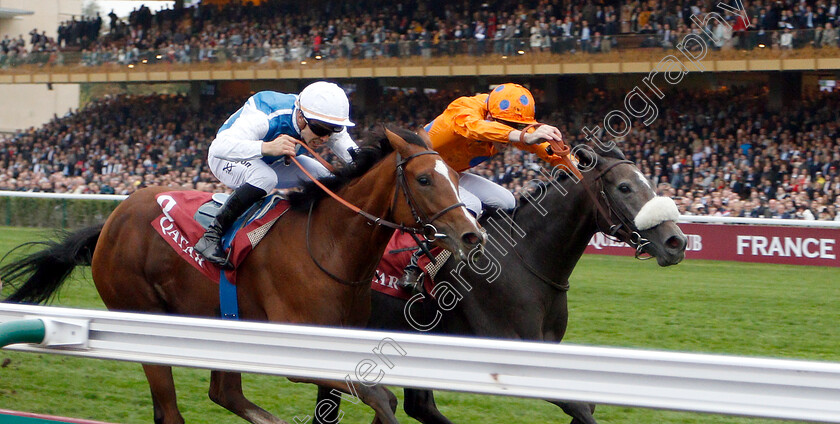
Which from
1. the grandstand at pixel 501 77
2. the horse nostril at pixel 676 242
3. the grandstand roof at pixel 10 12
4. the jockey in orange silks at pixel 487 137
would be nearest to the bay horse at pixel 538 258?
the horse nostril at pixel 676 242

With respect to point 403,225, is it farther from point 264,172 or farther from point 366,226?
point 264,172

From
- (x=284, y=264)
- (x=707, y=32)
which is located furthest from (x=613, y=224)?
(x=707, y=32)

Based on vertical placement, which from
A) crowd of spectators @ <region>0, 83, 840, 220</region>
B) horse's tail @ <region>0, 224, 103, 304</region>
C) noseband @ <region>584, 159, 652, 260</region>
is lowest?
crowd of spectators @ <region>0, 83, 840, 220</region>

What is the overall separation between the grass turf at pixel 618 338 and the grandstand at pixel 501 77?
7.86 feet

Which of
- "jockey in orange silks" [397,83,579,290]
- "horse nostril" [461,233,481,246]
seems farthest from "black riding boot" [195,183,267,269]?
"horse nostril" [461,233,481,246]

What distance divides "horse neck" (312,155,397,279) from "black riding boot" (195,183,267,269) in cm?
40

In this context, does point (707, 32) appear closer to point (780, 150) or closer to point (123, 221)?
point (780, 150)

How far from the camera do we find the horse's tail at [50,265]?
4.21m

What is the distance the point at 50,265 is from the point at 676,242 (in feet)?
9.50

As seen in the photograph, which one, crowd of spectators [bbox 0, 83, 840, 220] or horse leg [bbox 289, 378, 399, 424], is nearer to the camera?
horse leg [bbox 289, 378, 399, 424]

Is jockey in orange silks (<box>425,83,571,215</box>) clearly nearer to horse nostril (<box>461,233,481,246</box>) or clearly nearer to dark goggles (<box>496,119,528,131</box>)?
dark goggles (<box>496,119,528,131</box>)

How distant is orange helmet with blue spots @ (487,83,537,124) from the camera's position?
12.6 feet

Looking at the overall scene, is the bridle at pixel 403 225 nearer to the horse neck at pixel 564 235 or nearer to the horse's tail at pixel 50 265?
the horse neck at pixel 564 235

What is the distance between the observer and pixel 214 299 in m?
3.57
